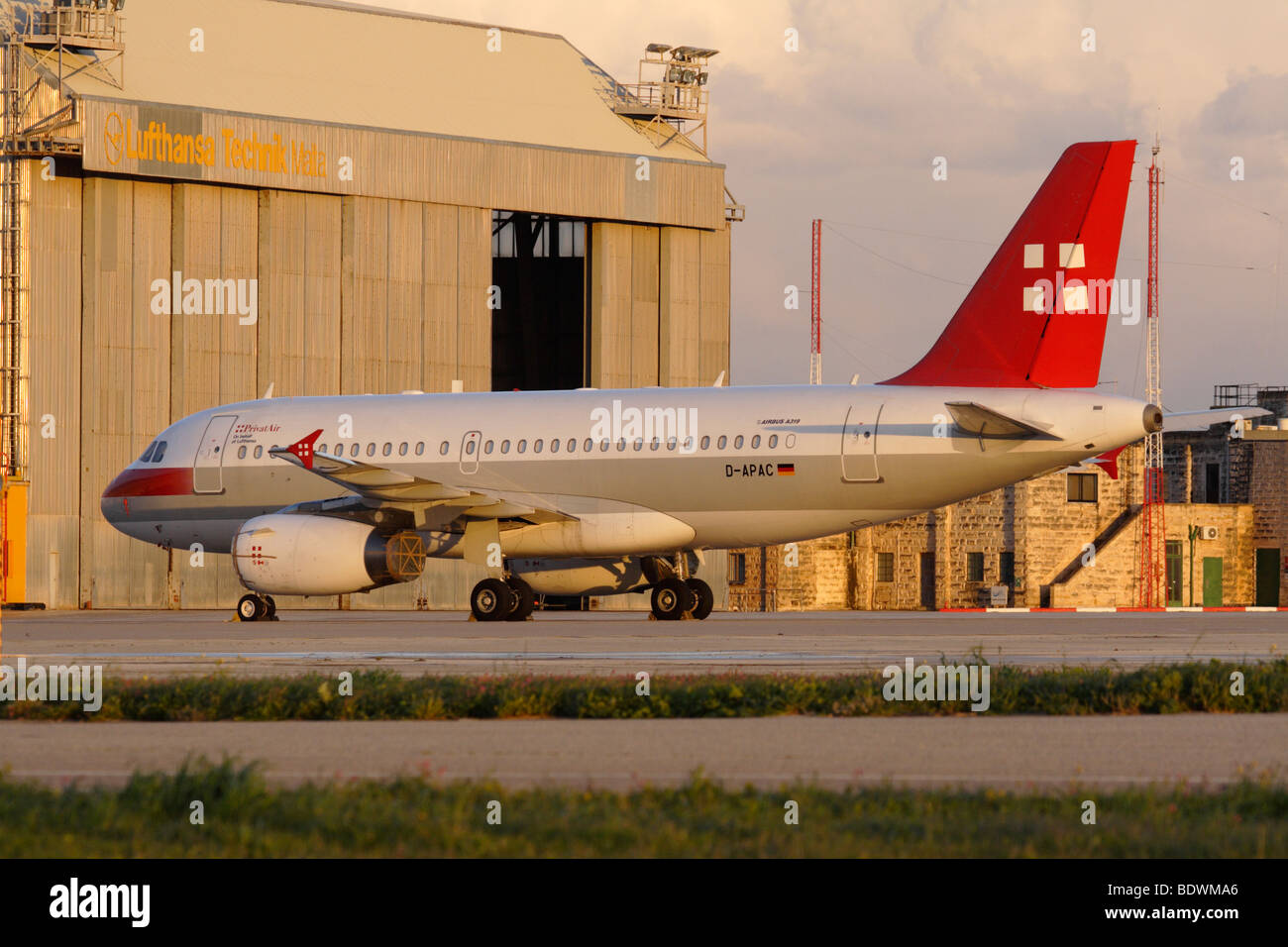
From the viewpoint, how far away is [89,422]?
4169 centimetres

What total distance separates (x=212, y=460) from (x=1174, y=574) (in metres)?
45.5

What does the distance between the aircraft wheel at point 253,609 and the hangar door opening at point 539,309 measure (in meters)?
26.6

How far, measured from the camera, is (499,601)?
27500 millimetres

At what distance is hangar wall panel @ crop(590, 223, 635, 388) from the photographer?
154 ft

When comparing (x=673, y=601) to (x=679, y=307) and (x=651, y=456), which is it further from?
(x=679, y=307)

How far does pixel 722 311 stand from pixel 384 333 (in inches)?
399

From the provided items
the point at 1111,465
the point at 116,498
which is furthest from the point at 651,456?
the point at 1111,465

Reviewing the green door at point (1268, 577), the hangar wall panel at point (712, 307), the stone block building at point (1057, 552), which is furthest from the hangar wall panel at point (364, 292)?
the green door at point (1268, 577)

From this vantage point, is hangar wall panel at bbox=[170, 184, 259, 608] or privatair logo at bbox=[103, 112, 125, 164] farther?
hangar wall panel at bbox=[170, 184, 259, 608]

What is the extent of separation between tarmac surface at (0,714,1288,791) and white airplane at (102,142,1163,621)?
13837mm

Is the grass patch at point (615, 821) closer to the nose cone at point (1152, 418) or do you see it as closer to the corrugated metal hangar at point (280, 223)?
the nose cone at point (1152, 418)

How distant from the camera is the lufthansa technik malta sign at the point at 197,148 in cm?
4066

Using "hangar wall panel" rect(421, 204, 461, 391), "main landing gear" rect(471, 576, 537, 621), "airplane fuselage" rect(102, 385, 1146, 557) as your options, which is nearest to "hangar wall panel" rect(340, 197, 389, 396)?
"hangar wall panel" rect(421, 204, 461, 391)

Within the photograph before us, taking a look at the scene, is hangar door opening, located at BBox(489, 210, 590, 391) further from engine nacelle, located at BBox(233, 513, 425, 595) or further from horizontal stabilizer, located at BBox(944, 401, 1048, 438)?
horizontal stabilizer, located at BBox(944, 401, 1048, 438)
